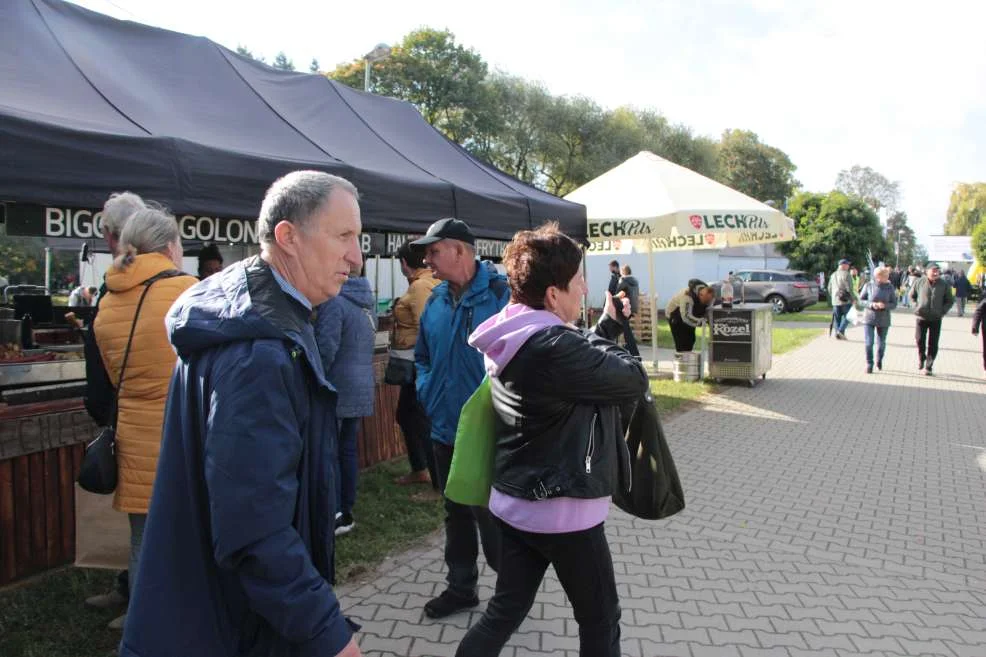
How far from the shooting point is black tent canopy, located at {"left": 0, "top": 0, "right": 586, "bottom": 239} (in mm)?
3746

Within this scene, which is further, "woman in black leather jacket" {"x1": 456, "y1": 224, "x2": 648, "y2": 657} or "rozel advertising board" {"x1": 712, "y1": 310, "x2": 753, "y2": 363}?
"rozel advertising board" {"x1": 712, "y1": 310, "x2": 753, "y2": 363}

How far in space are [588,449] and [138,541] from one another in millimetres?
1714

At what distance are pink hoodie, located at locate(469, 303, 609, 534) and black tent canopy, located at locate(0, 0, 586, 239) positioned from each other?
8.53 ft

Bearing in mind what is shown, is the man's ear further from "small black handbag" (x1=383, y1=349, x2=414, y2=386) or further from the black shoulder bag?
"small black handbag" (x1=383, y1=349, x2=414, y2=386)

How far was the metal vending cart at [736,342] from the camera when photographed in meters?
10.8

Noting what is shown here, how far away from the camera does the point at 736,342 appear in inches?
433

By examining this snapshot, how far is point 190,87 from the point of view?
18.5 feet

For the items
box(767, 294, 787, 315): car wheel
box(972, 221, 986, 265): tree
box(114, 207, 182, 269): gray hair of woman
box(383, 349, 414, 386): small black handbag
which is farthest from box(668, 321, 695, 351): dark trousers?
box(972, 221, 986, 265): tree

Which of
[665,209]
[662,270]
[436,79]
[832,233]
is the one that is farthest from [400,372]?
[832,233]

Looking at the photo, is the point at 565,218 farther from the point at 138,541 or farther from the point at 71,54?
the point at 138,541

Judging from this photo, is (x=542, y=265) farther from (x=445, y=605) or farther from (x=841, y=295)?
(x=841, y=295)

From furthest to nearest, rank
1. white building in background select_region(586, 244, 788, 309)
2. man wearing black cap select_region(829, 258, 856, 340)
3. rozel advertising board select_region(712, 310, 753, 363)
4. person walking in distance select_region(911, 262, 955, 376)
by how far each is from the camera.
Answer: white building in background select_region(586, 244, 788, 309), man wearing black cap select_region(829, 258, 856, 340), person walking in distance select_region(911, 262, 955, 376), rozel advertising board select_region(712, 310, 753, 363)

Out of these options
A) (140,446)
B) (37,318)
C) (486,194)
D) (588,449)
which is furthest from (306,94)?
(588,449)

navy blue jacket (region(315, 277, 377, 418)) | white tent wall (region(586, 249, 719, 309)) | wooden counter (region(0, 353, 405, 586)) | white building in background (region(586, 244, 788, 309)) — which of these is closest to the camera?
wooden counter (region(0, 353, 405, 586))
